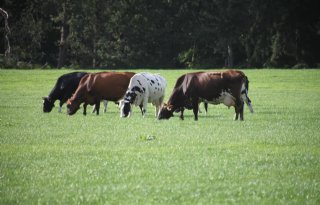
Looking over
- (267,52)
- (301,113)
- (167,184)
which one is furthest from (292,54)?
(167,184)

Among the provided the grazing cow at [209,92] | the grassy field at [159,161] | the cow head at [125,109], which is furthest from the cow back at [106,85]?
the grazing cow at [209,92]

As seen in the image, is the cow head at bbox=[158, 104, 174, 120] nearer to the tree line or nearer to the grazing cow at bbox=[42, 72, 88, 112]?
the grazing cow at bbox=[42, 72, 88, 112]

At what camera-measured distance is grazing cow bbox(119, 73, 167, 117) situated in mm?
24859

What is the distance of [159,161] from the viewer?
1273 cm

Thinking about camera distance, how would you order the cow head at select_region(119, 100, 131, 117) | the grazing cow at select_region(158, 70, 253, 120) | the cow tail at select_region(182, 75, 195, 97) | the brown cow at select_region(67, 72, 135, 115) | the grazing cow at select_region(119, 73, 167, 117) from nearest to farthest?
the grazing cow at select_region(158, 70, 253, 120) → the cow tail at select_region(182, 75, 195, 97) → the cow head at select_region(119, 100, 131, 117) → the grazing cow at select_region(119, 73, 167, 117) → the brown cow at select_region(67, 72, 135, 115)

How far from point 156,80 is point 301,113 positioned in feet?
17.0

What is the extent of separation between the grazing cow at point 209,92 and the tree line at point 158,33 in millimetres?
48180

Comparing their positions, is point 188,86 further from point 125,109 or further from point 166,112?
point 125,109

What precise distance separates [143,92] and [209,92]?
291 centimetres

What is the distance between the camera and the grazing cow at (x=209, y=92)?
2325cm

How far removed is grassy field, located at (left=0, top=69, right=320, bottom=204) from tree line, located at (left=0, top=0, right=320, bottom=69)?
1956 inches

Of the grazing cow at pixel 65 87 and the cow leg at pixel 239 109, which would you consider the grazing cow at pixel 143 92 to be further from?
the grazing cow at pixel 65 87

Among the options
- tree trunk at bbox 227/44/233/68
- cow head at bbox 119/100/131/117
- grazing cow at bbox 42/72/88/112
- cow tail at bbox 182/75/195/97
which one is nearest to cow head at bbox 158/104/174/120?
cow tail at bbox 182/75/195/97

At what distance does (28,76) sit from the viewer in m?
56.8
